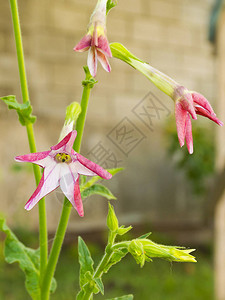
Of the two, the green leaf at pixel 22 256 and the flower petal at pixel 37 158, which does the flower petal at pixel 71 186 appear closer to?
the flower petal at pixel 37 158

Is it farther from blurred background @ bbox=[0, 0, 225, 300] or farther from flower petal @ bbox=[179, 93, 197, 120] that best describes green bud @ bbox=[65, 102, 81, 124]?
blurred background @ bbox=[0, 0, 225, 300]

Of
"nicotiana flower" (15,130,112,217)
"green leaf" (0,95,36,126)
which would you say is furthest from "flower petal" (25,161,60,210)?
"green leaf" (0,95,36,126)

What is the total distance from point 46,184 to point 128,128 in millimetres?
3291

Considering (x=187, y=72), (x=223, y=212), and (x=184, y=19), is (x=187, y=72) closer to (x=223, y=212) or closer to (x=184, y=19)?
(x=184, y=19)

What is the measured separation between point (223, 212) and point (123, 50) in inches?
69.5

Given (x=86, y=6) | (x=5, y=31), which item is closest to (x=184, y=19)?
(x=86, y=6)

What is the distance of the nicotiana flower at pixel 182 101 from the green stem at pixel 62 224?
0.05 metres

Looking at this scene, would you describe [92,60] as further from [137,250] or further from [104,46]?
[137,250]

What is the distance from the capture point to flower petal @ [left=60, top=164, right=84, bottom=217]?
38 cm

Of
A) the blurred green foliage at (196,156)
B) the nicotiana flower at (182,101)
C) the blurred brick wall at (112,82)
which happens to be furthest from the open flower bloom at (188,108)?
the blurred green foliage at (196,156)

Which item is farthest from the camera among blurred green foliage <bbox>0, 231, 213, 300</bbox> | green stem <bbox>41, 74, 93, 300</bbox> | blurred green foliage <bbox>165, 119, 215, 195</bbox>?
blurred green foliage <bbox>165, 119, 215, 195</bbox>

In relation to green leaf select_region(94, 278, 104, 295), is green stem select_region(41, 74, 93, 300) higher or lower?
higher

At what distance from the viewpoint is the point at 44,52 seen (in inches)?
134

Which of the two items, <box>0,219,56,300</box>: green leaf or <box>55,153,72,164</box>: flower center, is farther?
<box>0,219,56,300</box>: green leaf
